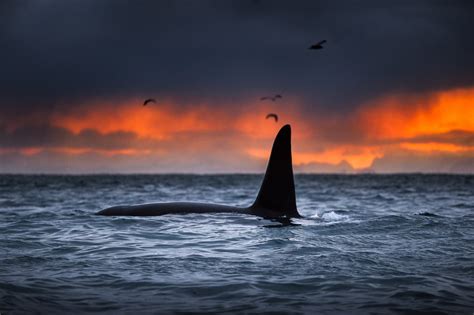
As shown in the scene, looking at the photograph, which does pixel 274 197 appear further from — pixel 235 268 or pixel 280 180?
pixel 235 268

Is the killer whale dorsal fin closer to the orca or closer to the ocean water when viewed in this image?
the orca

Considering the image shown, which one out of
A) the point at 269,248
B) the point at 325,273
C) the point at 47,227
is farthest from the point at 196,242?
the point at 47,227

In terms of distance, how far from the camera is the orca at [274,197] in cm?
1373

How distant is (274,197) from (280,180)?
59cm

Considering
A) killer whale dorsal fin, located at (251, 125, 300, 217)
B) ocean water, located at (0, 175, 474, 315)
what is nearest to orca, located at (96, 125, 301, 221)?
killer whale dorsal fin, located at (251, 125, 300, 217)

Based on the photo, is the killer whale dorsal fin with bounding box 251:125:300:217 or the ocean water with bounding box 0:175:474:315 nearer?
the ocean water with bounding box 0:175:474:315

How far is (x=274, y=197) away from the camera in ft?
46.5

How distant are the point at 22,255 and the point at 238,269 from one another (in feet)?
13.7

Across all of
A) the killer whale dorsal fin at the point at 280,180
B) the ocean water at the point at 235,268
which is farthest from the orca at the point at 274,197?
the ocean water at the point at 235,268

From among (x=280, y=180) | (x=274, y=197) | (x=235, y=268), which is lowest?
(x=235, y=268)

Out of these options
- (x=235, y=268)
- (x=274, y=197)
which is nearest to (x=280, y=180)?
(x=274, y=197)

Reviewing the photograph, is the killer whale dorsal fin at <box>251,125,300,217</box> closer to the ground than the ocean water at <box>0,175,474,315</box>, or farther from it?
farther from it

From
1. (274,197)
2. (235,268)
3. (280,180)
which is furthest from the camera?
(274,197)

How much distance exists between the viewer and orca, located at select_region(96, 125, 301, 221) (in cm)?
1373
